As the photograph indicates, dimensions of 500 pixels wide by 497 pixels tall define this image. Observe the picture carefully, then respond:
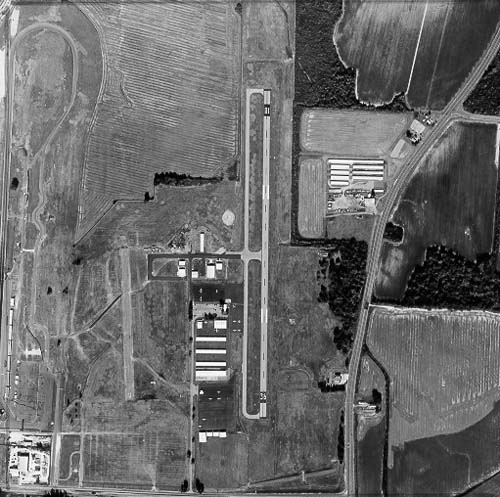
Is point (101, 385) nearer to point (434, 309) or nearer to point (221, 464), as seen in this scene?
point (221, 464)

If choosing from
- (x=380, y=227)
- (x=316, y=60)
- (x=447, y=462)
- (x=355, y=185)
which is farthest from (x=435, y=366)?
(x=316, y=60)

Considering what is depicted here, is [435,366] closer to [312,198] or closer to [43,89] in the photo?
[312,198]

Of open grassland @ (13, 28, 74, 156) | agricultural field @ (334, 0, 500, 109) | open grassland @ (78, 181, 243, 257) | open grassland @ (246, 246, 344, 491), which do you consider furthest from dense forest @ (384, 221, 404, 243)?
open grassland @ (13, 28, 74, 156)

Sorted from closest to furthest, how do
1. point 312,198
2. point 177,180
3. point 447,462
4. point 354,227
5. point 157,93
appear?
1. point 177,180
2. point 157,93
3. point 447,462
4. point 312,198
5. point 354,227

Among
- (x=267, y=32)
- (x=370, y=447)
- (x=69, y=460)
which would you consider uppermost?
(x=267, y=32)

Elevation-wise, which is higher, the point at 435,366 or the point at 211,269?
the point at 211,269

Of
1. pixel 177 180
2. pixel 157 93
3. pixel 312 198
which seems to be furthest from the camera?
pixel 312 198

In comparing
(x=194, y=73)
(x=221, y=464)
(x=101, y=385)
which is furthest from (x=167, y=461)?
(x=194, y=73)
